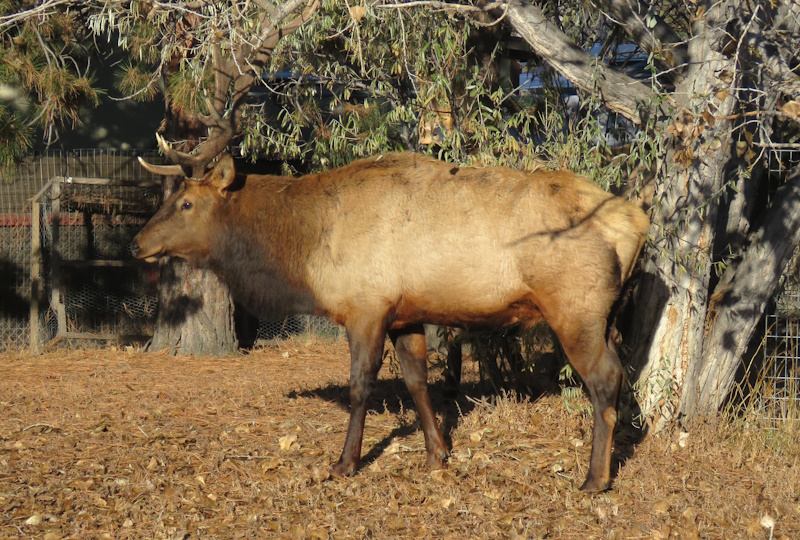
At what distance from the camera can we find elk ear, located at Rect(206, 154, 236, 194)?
23.1 feet

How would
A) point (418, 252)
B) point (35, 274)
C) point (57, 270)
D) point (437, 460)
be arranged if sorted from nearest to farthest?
point (418, 252), point (437, 460), point (57, 270), point (35, 274)

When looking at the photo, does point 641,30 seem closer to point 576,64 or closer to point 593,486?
point 576,64

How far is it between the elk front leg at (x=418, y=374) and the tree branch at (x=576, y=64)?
236 cm

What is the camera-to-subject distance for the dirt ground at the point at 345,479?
5.48 meters

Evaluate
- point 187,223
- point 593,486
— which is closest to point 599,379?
point 593,486

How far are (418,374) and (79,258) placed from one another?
8.34 m

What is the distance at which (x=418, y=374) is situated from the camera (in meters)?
6.98

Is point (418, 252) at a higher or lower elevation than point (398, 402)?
higher

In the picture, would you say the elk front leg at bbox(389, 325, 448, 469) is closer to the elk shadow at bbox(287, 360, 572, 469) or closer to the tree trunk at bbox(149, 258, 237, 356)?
the elk shadow at bbox(287, 360, 572, 469)

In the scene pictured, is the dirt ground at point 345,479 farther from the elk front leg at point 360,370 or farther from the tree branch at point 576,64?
the tree branch at point 576,64

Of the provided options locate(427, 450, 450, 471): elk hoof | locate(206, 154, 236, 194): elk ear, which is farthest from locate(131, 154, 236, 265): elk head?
locate(427, 450, 450, 471): elk hoof

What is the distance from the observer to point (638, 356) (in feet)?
23.8

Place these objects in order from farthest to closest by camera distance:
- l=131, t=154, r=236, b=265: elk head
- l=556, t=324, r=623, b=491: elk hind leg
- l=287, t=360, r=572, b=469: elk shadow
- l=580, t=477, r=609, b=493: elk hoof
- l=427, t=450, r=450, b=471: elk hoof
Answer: l=287, t=360, r=572, b=469: elk shadow, l=131, t=154, r=236, b=265: elk head, l=427, t=450, r=450, b=471: elk hoof, l=556, t=324, r=623, b=491: elk hind leg, l=580, t=477, r=609, b=493: elk hoof

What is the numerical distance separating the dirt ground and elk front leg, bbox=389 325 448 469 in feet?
0.83
